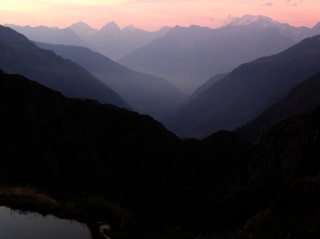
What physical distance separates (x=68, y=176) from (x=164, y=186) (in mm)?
25059

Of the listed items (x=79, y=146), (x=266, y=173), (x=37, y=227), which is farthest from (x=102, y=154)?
(x=37, y=227)

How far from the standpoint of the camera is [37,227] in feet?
62.0

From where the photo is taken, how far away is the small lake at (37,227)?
17859 millimetres

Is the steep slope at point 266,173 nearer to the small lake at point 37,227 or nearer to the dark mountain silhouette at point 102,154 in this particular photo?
the dark mountain silhouette at point 102,154

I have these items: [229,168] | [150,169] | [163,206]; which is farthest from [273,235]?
[229,168]

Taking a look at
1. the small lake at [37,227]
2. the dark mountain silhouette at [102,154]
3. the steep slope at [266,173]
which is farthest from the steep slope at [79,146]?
the small lake at [37,227]

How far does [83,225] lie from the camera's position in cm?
1917

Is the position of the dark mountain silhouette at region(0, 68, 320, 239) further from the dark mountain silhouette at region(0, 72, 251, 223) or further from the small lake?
the small lake

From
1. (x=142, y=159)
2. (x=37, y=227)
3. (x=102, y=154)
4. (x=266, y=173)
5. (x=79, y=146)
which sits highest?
(x=37, y=227)

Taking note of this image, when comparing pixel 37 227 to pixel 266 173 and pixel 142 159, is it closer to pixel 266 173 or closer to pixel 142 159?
pixel 266 173

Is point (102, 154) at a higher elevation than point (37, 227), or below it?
below

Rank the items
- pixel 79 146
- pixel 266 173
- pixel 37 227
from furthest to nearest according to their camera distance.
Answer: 1. pixel 79 146
2. pixel 266 173
3. pixel 37 227

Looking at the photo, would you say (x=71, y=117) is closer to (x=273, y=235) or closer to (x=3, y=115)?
(x=3, y=115)

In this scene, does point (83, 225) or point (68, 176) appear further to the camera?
point (68, 176)
